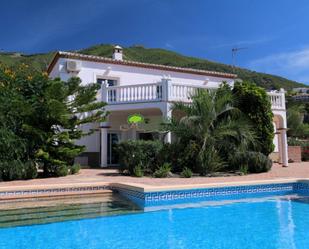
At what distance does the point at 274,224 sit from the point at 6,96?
11.1 meters

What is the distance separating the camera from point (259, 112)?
1669 centimetres

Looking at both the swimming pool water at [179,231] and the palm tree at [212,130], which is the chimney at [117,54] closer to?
the palm tree at [212,130]

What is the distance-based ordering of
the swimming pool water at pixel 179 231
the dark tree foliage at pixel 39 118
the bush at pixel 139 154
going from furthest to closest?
the bush at pixel 139 154 < the dark tree foliage at pixel 39 118 < the swimming pool water at pixel 179 231

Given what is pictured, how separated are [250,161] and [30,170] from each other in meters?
9.45

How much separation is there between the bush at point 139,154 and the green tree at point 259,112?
4.70 meters

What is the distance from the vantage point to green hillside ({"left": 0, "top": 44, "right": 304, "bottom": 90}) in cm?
6162

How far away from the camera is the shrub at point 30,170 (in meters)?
13.6

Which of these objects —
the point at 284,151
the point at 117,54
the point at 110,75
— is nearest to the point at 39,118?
the point at 110,75

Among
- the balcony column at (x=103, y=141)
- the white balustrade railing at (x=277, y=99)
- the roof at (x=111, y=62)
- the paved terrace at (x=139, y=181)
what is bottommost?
the paved terrace at (x=139, y=181)

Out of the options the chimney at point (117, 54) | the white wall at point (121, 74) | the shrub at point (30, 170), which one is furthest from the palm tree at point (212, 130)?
the chimney at point (117, 54)

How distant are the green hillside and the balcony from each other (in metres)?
40.4

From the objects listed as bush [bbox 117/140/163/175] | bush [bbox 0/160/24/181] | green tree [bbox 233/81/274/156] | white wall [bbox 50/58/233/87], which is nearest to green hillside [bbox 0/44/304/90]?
white wall [bbox 50/58/233/87]

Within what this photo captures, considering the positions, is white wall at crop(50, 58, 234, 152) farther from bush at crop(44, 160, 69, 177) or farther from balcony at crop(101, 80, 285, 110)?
bush at crop(44, 160, 69, 177)

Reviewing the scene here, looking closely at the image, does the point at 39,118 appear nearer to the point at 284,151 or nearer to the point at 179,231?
the point at 179,231
